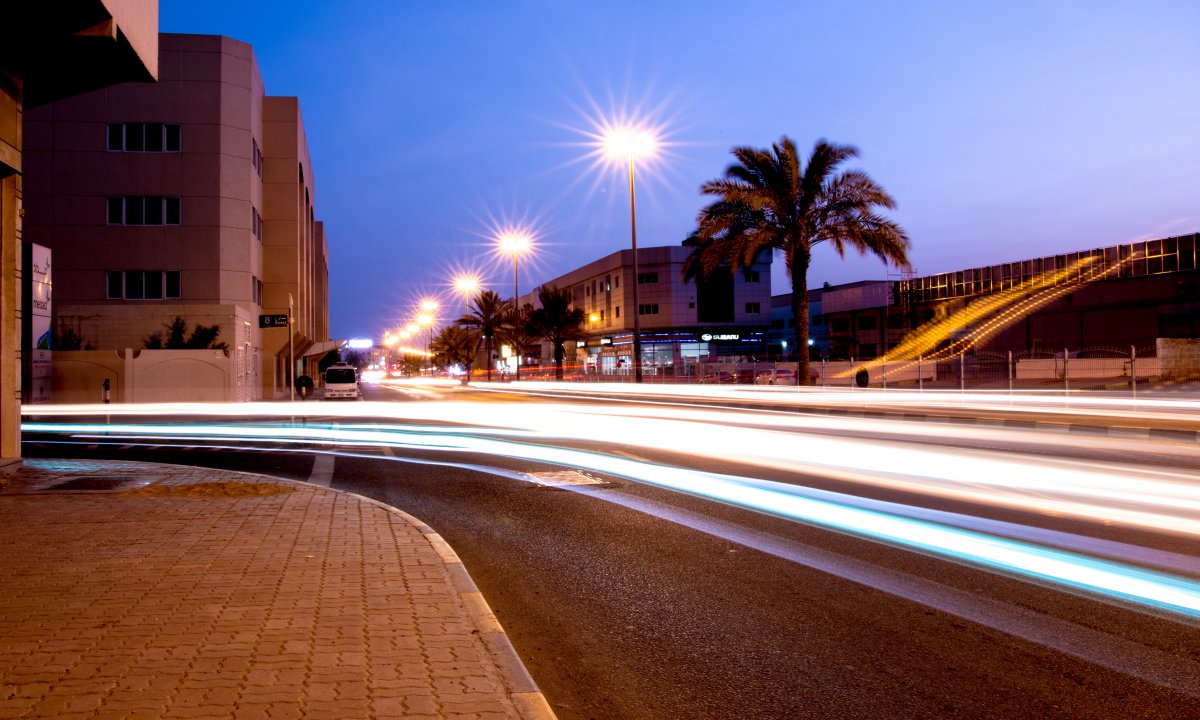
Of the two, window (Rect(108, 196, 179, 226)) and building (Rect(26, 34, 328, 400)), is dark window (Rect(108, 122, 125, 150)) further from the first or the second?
window (Rect(108, 196, 179, 226))

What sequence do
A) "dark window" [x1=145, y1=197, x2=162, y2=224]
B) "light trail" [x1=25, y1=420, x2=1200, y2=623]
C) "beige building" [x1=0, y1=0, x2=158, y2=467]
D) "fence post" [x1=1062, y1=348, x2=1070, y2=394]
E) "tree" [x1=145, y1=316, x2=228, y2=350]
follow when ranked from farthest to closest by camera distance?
"dark window" [x1=145, y1=197, x2=162, y2=224] → "tree" [x1=145, y1=316, x2=228, y2=350] → "fence post" [x1=1062, y1=348, x2=1070, y2=394] → "beige building" [x1=0, y1=0, x2=158, y2=467] → "light trail" [x1=25, y1=420, x2=1200, y2=623]

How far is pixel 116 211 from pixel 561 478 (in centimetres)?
3401

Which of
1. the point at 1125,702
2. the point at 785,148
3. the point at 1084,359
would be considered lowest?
the point at 1125,702

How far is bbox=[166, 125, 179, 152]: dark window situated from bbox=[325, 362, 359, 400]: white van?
12080 mm

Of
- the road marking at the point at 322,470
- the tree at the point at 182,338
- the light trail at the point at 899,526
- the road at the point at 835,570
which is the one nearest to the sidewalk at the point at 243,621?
the road at the point at 835,570

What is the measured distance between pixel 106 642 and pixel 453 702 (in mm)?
2177

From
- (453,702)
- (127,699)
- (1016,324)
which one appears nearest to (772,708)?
(453,702)

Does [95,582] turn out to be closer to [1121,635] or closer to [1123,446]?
[1121,635]

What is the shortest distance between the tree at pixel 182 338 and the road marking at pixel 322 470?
2404cm

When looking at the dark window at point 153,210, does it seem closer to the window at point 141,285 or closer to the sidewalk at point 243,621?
the window at point 141,285

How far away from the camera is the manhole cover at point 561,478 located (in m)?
12.6

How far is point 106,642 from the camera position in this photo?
4.84 m

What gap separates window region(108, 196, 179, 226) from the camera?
3888 centimetres

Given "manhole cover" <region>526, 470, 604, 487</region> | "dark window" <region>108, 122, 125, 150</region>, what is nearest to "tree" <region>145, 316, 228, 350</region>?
"dark window" <region>108, 122, 125, 150</region>
